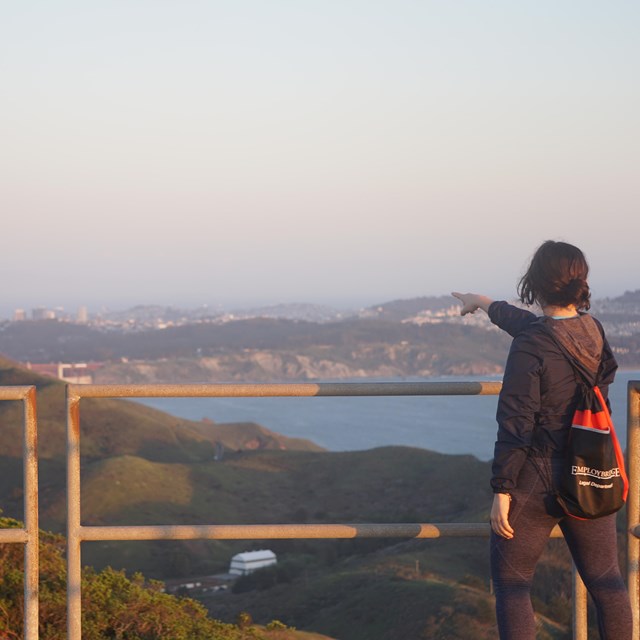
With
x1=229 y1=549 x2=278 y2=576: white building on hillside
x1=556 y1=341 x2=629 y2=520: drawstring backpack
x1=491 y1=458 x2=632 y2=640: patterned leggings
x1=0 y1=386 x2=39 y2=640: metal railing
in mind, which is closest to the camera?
x1=556 y1=341 x2=629 y2=520: drawstring backpack

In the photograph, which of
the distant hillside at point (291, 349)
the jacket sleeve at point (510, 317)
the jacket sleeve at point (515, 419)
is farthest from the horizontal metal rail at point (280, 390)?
the distant hillside at point (291, 349)

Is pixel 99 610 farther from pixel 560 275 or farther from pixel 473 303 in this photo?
pixel 560 275

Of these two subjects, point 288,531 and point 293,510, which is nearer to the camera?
point 288,531

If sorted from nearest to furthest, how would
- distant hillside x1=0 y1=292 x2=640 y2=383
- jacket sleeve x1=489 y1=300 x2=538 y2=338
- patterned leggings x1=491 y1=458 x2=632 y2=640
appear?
patterned leggings x1=491 y1=458 x2=632 y2=640, jacket sleeve x1=489 y1=300 x2=538 y2=338, distant hillside x1=0 y1=292 x2=640 y2=383

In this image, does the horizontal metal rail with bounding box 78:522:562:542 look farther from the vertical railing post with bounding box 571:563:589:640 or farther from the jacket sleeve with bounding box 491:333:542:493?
the jacket sleeve with bounding box 491:333:542:493

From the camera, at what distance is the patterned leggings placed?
2.85 meters

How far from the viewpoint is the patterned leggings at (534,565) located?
9.34 feet

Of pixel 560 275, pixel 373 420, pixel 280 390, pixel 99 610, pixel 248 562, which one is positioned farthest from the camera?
pixel 373 420

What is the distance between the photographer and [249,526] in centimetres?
319

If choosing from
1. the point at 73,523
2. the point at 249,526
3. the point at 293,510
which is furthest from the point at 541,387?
the point at 293,510

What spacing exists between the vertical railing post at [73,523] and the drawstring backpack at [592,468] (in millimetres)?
1545

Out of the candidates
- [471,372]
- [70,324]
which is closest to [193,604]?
[471,372]

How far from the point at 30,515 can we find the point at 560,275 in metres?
1.80

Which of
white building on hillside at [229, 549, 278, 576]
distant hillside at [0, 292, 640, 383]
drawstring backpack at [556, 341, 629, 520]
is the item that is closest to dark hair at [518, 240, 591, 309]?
drawstring backpack at [556, 341, 629, 520]
